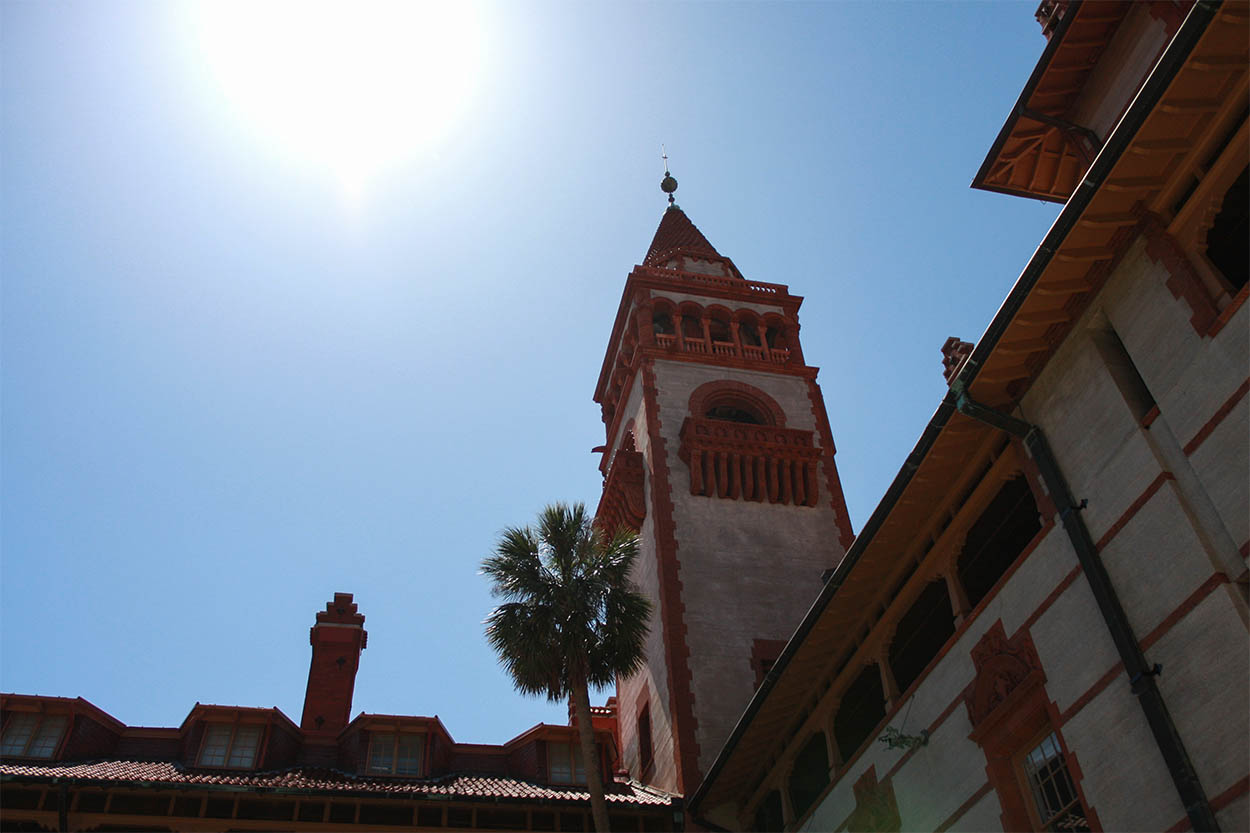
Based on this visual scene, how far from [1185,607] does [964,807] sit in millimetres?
5817

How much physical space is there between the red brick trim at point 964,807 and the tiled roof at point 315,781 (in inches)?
415

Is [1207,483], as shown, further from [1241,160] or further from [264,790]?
[264,790]

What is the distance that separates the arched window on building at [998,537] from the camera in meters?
17.2

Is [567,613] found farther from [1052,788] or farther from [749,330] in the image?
[749,330]

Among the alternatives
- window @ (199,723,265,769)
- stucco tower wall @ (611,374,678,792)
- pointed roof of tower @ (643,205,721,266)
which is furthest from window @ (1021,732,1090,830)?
pointed roof of tower @ (643,205,721,266)

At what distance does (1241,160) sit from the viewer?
13367 millimetres

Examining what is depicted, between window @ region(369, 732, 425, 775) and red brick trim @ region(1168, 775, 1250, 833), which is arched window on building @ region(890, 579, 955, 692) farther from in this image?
window @ region(369, 732, 425, 775)

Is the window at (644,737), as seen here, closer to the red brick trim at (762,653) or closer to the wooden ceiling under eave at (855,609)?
the red brick trim at (762,653)

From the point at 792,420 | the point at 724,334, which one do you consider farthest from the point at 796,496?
the point at 724,334

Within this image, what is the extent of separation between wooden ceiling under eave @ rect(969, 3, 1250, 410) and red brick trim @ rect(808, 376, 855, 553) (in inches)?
773

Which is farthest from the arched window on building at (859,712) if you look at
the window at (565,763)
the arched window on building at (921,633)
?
the window at (565,763)

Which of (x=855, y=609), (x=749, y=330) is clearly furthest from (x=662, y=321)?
(x=855, y=609)

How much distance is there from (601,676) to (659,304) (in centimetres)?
2112

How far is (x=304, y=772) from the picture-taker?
2727 cm
